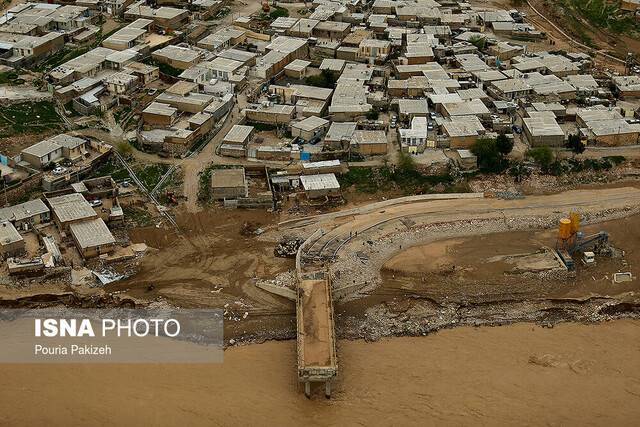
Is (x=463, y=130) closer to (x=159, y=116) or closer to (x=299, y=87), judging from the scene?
(x=299, y=87)

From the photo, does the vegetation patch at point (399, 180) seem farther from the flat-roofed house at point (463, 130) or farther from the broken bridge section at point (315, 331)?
the broken bridge section at point (315, 331)

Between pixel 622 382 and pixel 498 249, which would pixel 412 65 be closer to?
pixel 498 249

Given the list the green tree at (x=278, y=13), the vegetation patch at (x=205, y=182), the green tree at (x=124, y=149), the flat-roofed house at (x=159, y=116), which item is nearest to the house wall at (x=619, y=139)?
the vegetation patch at (x=205, y=182)

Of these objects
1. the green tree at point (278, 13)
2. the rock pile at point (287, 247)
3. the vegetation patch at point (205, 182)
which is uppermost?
the green tree at point (278, 13)

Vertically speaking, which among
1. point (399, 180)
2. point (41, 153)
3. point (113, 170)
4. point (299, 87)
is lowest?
point (113, 170)

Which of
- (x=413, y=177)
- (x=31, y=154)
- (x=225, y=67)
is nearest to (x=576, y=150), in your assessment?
(x=413, y=177)

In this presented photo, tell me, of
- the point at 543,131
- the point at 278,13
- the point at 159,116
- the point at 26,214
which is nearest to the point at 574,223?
the point at 543,131

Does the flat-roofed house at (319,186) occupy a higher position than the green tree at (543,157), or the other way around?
the green tree at (543,157)
